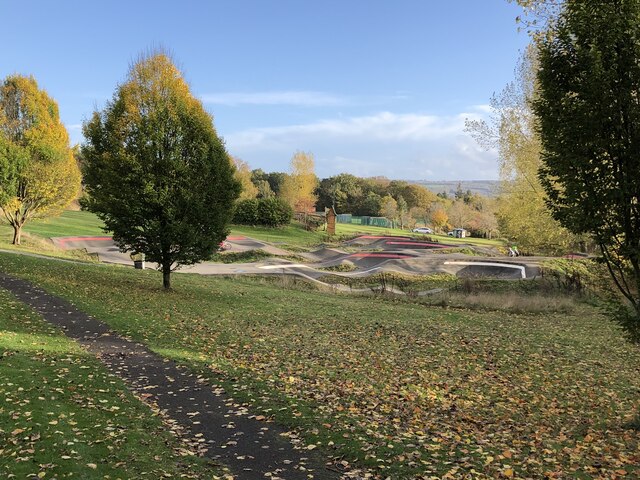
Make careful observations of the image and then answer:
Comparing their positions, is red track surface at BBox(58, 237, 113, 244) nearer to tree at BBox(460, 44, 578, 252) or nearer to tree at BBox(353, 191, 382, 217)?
tree at BBox(460, 44, 578, 252)

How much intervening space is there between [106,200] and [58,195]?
15.9 m

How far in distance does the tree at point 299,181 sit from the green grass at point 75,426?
6970 centimetres

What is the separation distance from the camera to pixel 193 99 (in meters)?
18.8

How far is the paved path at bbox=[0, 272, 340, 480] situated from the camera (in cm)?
593

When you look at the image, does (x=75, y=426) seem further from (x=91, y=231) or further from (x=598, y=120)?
(x=91, y=231)

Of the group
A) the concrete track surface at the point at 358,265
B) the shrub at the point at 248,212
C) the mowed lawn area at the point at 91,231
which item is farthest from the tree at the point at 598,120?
the shrub at the point at 248,212

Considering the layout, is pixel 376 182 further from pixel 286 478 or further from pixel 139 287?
pixel 286 478

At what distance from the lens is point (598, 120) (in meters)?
6.53

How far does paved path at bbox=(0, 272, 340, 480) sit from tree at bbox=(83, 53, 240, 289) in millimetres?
5292

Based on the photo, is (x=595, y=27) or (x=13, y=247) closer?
(x=595, y=27)

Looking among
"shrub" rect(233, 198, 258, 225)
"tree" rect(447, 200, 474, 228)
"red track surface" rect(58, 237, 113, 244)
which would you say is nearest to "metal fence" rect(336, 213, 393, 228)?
"tree" rect(447, 200, 474, 228)

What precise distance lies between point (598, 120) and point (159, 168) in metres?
15.1

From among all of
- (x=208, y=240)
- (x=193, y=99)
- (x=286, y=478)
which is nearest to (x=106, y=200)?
(x=208, y=240)

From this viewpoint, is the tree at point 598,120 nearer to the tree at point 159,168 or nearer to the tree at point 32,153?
the tree at point 159,168
